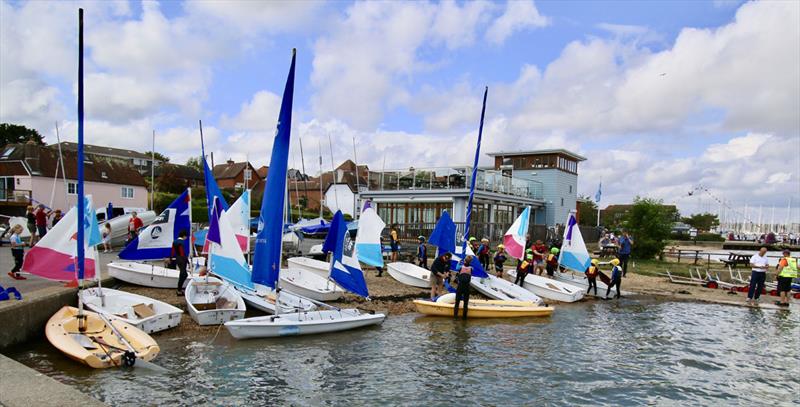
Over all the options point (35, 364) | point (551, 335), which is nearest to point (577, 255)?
point (551, 335)

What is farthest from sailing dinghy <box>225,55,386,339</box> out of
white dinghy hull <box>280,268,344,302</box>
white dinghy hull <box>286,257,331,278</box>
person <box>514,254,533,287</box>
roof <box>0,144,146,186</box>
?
roof <box>0,144,146,186</box>

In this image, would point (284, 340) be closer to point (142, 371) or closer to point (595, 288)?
point (142, 371)

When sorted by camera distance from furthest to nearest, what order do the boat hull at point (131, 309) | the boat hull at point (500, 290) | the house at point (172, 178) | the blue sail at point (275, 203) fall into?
the house at point (172, 178)
the boat hull at point (500, 290)
the boat hull at point (131, 309)
the blue sail at point (275, 203)

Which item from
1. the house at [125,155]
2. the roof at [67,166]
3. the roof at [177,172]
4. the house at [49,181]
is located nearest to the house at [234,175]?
the roof at [177,172]

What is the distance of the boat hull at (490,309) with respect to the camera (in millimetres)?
15648

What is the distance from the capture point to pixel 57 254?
37.9 feet

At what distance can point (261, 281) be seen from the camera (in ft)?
35.4

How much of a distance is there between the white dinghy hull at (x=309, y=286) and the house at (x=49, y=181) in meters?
30.1

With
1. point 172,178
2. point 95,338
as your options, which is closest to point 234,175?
point 172,178

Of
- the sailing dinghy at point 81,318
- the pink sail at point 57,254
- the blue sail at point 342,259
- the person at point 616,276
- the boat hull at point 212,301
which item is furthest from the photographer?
the person at point 616,276

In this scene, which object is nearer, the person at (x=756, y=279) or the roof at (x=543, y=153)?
the person at (x=756, y=279)

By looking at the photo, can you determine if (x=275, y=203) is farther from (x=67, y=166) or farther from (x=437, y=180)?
(x=67, y=166)

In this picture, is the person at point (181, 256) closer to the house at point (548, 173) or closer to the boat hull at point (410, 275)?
the boat hull at point (410, 275)

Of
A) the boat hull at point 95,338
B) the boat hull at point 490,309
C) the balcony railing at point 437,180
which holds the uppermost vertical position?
the balcony railing at point 437,180
